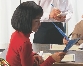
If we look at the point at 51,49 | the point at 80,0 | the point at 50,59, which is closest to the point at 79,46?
the point at 51,49

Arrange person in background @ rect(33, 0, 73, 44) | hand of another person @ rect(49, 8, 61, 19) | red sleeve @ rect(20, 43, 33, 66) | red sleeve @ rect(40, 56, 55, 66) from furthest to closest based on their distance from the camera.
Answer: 1. person in background @ rect(33, 0, 73, 44)
2. hand of another person @ rect(49, 8, 61, 19)
3. red sleeve @ rect(40, 56, 55, 66)
4. red sleeve @ rect(20, 43, 33, 66)

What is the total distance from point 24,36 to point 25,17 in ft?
0.47

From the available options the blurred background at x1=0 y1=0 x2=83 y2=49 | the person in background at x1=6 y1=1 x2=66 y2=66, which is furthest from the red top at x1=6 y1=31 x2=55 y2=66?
the blurred background at x1=0 y1=0 x2=83 y2=49

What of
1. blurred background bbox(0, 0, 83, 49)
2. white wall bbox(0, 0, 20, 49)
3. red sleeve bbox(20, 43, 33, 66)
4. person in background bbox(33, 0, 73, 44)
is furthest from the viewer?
white wall bbox(0, 0, 20, 49)

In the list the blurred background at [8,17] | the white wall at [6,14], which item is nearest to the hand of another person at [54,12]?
the blurred background at [8,17]

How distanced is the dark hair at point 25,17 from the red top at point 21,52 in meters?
0.06

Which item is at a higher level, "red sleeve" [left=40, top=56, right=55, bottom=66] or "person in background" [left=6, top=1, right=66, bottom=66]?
"person in background" [left=6, top=1, right=66, bottom=66]

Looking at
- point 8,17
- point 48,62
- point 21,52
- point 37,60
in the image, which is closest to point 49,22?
point 37,60

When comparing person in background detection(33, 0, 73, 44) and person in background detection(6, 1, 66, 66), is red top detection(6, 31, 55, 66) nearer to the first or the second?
person in background detection(6, 1, 66, 66)

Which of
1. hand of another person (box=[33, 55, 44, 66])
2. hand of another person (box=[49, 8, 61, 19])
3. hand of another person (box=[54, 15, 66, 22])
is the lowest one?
hand of another person (box=[33, 55, 44, 66])

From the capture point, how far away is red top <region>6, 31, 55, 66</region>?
1691mm

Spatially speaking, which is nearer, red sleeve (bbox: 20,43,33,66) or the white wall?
red sleeve (bbox: 20,43,33,66)

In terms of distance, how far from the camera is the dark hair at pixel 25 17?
1.72 m

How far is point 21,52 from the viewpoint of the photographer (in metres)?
1.70
